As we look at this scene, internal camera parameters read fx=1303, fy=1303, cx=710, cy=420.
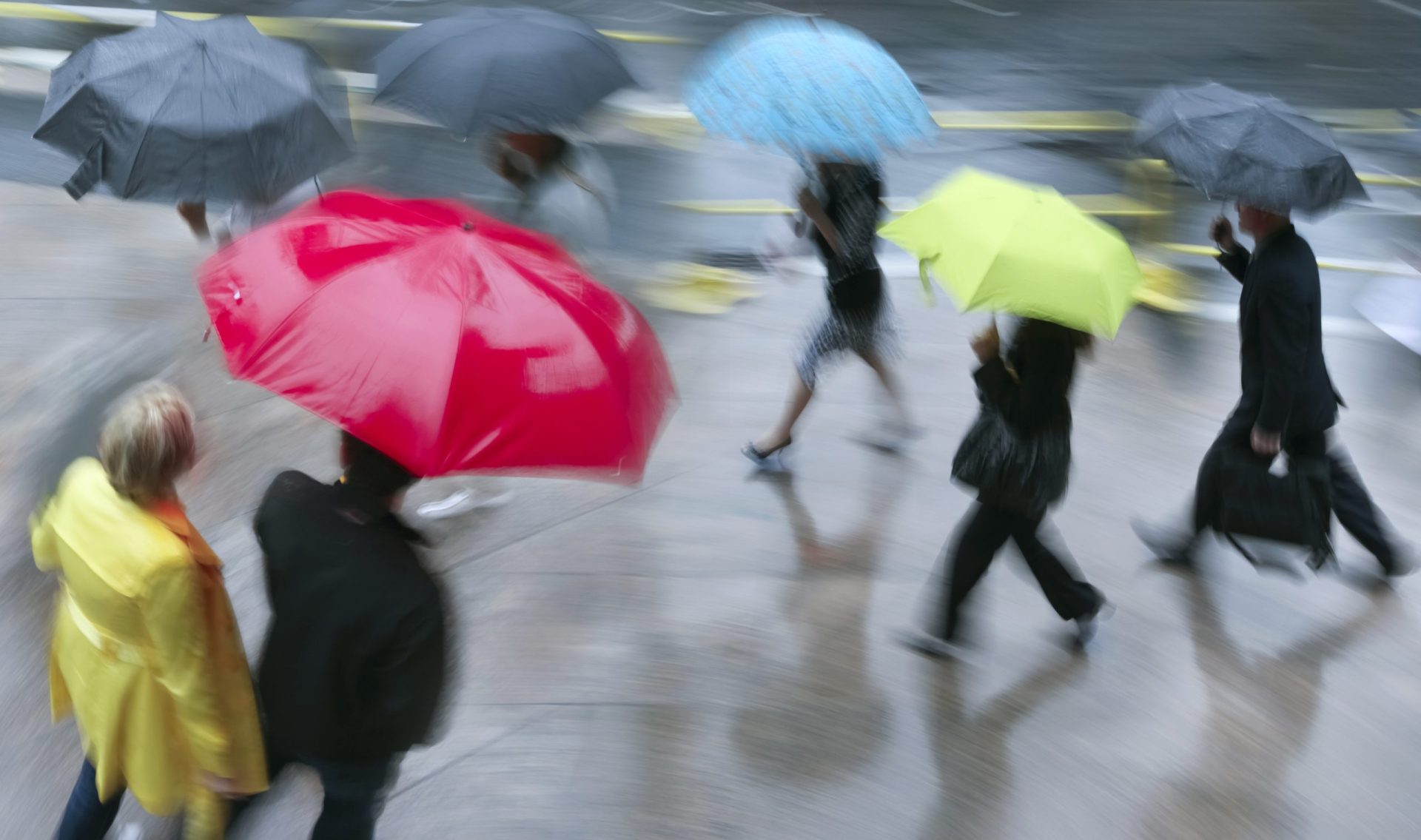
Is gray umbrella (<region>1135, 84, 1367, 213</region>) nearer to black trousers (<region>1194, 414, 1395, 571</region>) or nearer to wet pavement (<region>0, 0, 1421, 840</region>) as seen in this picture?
black trousers (<region>1194, 414, 1395, 571</region>)

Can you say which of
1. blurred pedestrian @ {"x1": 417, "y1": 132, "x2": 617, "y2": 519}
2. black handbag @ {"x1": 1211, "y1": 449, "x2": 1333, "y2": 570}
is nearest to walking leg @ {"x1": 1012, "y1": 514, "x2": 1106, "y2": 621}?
black handbag @ {"x1": 1211, "y1": 449, "x2": 1333, "y2": 570}

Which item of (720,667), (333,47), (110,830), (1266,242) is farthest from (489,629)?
(333,47)

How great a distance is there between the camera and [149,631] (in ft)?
10.1

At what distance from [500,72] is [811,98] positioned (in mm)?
1301

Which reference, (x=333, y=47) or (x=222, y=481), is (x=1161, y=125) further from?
(x=333, y=47)

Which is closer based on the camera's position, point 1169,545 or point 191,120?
point 191,120

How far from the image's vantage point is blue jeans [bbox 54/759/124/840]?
3.60 m

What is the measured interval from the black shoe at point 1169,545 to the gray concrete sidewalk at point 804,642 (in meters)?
0.09

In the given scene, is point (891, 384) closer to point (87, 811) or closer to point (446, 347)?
point (446, 347)

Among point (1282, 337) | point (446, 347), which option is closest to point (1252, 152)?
point (1282, 337)

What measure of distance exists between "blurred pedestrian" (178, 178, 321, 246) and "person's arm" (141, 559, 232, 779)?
2.63m

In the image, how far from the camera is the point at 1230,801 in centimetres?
457

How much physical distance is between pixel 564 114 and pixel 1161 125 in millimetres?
2425

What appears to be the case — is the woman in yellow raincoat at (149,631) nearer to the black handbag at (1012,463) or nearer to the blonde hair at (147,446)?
the blonde hair at (147,446)
